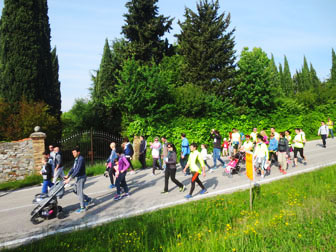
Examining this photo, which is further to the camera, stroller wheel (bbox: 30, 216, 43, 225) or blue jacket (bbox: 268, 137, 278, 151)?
blue jacket (bbox: 268, 137, 278, 151)

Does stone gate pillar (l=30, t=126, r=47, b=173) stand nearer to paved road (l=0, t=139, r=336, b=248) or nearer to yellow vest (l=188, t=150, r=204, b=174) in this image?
paved road (l=0, t=139, r=336, b=248)

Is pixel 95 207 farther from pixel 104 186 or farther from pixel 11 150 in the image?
pixel 11 150

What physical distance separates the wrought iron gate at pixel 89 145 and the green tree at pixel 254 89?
46.4ft

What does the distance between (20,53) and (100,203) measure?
14.6m

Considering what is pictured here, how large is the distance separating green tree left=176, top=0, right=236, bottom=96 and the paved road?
15.2 meters

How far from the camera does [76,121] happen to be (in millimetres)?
23422

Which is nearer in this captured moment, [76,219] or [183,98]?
[76,219]

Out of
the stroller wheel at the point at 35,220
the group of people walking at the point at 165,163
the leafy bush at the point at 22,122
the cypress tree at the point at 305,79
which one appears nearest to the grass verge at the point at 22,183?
the group of people walking at the point at 165,163

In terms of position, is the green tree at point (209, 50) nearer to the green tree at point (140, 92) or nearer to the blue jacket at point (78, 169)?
the green tree at point (140, 92)

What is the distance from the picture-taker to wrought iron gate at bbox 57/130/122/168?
14.1m

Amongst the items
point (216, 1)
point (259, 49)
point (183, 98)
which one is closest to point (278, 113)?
point (183, 98)

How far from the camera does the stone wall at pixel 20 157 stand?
11.9 meters

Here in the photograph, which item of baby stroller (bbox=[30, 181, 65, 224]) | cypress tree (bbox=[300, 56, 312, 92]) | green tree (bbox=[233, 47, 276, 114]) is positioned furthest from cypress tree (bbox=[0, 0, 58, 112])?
cypress tree (bbox=[300, 56, 312, 92])

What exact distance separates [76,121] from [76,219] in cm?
1822
